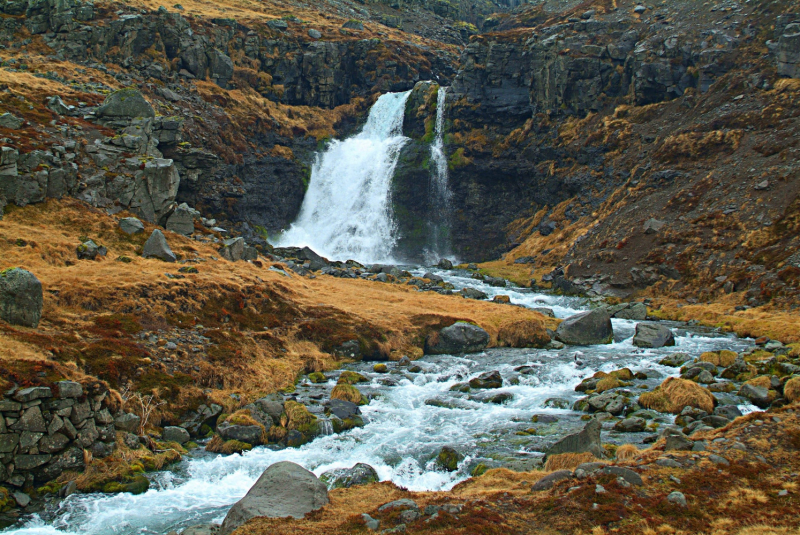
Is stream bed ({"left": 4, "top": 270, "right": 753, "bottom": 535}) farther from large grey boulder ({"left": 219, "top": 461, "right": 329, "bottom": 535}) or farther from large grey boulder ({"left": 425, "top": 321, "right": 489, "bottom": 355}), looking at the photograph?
large grey boulder ({"left": 219, "top": 461, "right": 329, "bottom": 535})

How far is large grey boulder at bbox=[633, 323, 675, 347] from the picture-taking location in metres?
30.1

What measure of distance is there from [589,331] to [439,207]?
3858cm

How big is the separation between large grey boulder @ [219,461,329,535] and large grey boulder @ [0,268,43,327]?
11543 millimetres

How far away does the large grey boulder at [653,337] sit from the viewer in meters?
30.1

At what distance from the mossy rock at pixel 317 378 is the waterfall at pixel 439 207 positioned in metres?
41.8

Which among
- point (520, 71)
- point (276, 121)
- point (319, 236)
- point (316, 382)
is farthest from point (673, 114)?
point (316, 382)

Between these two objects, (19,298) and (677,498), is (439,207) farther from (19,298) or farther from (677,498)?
(677,498)

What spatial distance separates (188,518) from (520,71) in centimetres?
6665

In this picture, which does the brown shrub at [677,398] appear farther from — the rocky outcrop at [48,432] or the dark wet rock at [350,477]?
the rocky outcrop at [48,432]

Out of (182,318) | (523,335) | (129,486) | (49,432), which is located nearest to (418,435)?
(129,486)

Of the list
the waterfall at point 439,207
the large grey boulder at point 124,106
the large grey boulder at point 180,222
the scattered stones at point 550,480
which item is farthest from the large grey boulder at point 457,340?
the waterfall at point 439,207

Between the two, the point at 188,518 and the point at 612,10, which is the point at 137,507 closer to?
the point at 188,518

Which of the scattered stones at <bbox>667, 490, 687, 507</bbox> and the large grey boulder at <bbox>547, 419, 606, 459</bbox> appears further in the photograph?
the large grey boulder at <bbox>547, 419, 606, 459</bbox>

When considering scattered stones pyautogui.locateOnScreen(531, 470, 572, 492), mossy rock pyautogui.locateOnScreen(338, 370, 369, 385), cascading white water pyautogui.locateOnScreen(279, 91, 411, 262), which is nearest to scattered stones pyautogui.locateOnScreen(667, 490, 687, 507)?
scattered stones pyautogui.locateOnScreen(531, 470, 572, 492)
